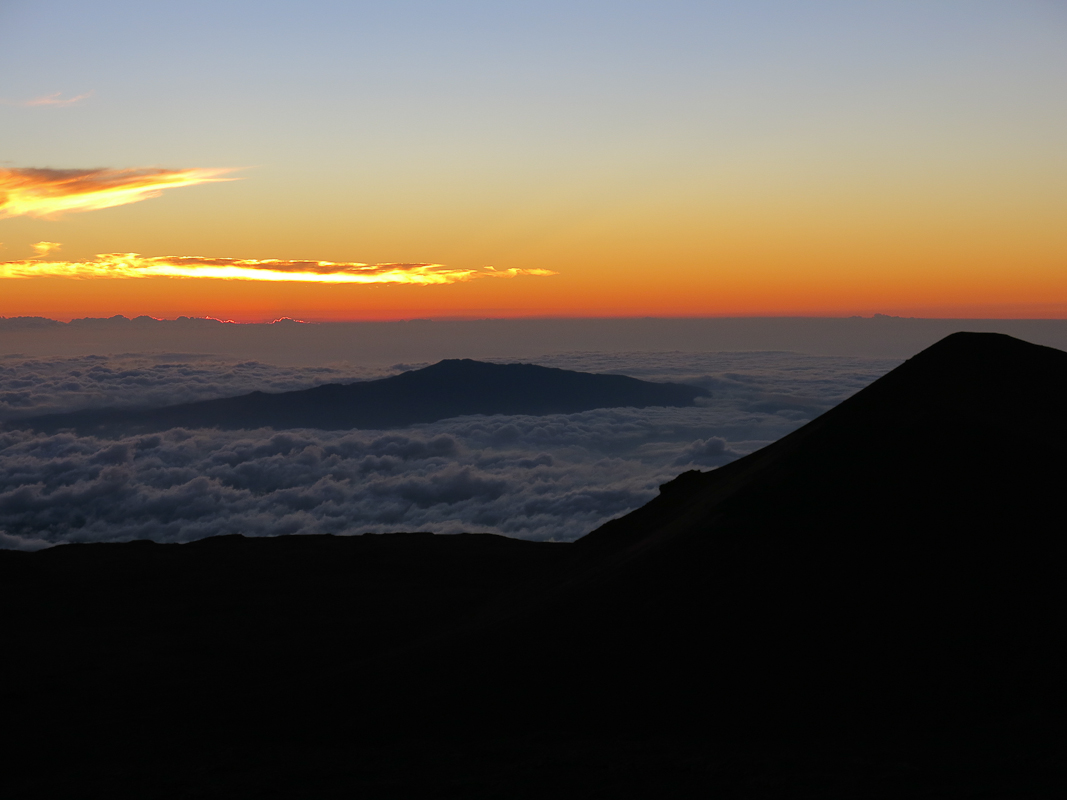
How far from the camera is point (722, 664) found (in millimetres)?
17688

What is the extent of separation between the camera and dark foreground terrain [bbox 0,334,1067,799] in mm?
14570

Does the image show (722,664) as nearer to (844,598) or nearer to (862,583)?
(844,598)

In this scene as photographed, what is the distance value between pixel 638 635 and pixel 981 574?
805 centimetres

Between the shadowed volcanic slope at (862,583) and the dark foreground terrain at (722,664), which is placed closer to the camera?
the dark foreground terrain at (722,664)

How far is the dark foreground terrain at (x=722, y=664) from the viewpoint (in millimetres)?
14570

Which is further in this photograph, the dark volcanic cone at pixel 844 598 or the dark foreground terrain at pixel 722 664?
the dark volcanic cone at pixel 844 598

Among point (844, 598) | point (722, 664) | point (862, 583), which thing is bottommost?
point (722, 664)

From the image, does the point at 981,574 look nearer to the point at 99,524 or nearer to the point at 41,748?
the point at 41,748

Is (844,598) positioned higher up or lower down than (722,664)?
higher up

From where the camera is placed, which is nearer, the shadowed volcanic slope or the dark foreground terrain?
the dark foreground terrain

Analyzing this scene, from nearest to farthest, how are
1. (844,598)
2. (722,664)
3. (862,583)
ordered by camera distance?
(722,664)
(844,598)
(862,583)

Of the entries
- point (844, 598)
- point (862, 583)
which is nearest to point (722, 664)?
point (844, 598)

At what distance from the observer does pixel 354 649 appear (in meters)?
26.6

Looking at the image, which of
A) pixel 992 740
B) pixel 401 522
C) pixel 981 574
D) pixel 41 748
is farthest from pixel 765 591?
pixel 401 522
